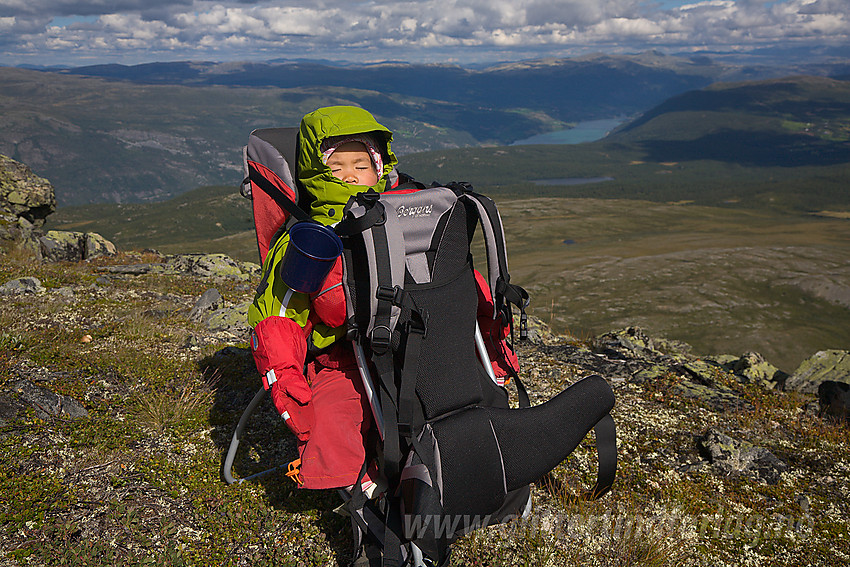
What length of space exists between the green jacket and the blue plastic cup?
0.34 meters

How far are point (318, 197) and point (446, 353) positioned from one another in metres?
2.03

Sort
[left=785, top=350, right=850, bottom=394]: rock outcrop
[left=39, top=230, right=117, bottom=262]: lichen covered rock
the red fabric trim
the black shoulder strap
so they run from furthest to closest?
[left=39, top=230, right=117, bottom=262]: lichen covered rock, [left=785, top=350, right=850, bottom=394]: rock outcrop, the red fabric trim, the black shoulder strap

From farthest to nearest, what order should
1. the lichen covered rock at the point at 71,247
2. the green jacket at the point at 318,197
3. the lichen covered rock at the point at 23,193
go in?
1. the lichen covered rock at the point at 23,193
2. the lichen covered rock at the point at 71,247
3. the green jacket at the point at 318,197

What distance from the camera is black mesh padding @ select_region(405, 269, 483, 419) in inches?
171

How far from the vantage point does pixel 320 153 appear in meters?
4.82

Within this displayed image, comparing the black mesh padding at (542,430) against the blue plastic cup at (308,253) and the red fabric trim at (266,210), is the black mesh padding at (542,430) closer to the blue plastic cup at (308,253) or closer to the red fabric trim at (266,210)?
the blue plastic cup at (308,253)

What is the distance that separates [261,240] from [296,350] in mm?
1666

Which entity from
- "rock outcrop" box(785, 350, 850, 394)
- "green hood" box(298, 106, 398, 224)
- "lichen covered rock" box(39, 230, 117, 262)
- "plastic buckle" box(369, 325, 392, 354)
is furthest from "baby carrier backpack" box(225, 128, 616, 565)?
"lichen covered rock" box(39, 230, 117, 262)

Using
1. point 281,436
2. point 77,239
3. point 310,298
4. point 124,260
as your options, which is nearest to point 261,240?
point 310,298

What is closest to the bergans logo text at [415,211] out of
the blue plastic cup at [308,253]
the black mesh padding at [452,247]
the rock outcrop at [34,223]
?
the black mesh padding at [452,247]

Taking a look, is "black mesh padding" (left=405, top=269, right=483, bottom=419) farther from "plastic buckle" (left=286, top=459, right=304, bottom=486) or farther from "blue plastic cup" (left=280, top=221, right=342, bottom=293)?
"plastic buckle" (left=286, top=459, right=304, bottom=486)

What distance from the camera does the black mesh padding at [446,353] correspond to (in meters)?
4.36

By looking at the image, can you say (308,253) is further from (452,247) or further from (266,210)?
(266,210)

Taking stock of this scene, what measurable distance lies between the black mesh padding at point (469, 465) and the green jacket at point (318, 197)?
1545mm
